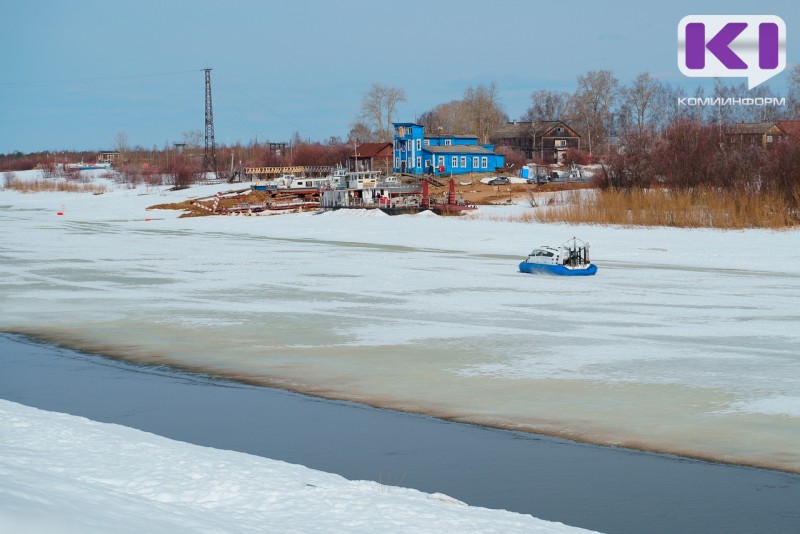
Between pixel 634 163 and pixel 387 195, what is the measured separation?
63.8 ft

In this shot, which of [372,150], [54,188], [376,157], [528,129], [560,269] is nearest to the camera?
[560,269]

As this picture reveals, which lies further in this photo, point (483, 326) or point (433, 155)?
point (433, 155)

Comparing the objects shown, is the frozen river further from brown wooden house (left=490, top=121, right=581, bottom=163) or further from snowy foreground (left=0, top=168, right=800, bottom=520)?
brown wooden house (left=490, top=121, right=581, bottom=163)

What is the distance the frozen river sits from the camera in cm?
1283

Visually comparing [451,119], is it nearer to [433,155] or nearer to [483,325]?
[433,155]

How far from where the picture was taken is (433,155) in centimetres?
9262

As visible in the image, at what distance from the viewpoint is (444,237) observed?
45.6 m

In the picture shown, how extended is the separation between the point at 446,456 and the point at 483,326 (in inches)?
342

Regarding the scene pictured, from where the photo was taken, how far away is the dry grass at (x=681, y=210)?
4425 cm

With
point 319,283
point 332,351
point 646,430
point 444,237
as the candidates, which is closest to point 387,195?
point 444,237

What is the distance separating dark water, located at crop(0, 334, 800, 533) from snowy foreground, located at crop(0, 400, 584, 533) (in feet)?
2.73

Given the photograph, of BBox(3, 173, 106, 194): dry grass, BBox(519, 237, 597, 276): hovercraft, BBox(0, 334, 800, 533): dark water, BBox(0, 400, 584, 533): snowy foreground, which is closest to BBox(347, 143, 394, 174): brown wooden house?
BBox(3, 173, 106, 194): dry grass

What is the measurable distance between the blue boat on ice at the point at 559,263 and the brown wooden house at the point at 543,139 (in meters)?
88.5

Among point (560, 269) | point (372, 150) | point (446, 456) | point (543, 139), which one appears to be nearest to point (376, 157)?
point (372, 150)
